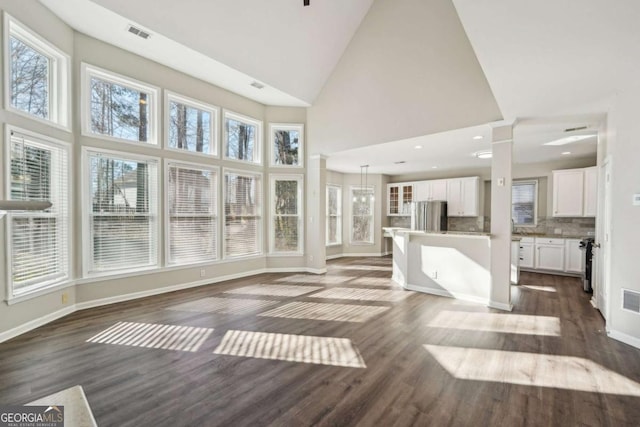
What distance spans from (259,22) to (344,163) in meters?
3.76

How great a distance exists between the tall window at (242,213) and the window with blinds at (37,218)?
2.50 m

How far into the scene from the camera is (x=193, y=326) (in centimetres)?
353

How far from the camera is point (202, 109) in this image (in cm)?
549

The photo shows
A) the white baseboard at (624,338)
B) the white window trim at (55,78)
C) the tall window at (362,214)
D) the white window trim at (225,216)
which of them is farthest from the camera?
the tall window at (362,214)

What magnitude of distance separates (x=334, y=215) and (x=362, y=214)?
3.17ft

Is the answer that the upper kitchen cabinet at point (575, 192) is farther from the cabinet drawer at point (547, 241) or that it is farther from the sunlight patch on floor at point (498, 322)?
the sunlight patch on floor at point (498, 322)

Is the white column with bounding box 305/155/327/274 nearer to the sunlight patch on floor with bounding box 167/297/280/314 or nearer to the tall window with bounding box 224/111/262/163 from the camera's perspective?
the tall window with bounding box 224/111/262/163

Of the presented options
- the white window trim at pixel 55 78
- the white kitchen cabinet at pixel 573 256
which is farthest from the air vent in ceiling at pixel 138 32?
the white kitchen cabinet at pixel 573 256

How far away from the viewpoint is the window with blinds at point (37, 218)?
10.6ft

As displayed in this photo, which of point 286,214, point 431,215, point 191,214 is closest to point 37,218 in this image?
point 191,214

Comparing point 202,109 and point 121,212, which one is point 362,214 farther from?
point 121,212

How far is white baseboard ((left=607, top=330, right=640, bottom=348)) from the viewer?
120 inches

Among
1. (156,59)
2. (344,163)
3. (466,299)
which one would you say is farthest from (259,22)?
(466,299)

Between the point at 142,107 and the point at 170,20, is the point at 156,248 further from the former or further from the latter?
the point at 170,20
